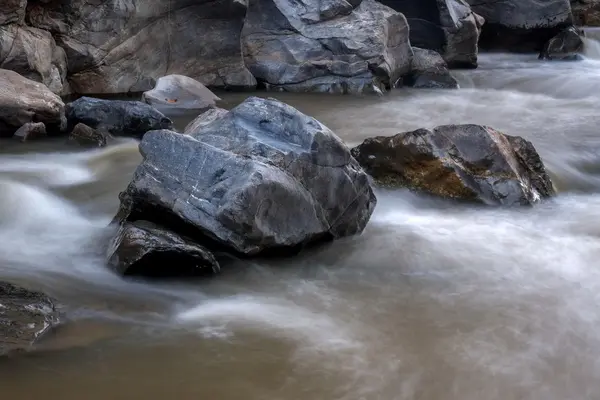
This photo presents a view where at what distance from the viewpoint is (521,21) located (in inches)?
675

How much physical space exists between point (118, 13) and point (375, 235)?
6682 mm

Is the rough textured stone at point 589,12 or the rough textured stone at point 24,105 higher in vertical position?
the rough textured stone at point 24,105

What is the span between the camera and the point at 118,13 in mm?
10555

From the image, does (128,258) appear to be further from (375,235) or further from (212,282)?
(375,235)

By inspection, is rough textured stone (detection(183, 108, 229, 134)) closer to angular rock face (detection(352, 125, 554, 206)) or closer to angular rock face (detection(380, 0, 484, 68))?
angular rock face (detection(352, 125, 554, 206))

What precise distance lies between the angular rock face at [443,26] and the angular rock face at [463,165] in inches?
334

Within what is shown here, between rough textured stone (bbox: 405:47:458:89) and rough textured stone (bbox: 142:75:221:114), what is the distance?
167 inches

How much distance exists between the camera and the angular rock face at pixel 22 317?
354cm

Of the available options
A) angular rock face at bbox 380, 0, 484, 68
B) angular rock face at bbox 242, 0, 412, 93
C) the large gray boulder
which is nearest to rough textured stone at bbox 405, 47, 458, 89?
angular rock face at bbox 242, 0, 412, 93

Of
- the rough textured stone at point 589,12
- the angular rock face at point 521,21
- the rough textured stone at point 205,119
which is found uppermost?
the rough textured stone at point 205,119

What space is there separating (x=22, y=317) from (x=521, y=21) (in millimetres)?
15740

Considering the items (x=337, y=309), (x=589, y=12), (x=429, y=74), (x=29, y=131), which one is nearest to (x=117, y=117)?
(x=29, y=131)

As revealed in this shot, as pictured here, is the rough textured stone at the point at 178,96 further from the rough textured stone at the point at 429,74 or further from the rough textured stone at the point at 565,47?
the rough textured stone at the point at 565,47

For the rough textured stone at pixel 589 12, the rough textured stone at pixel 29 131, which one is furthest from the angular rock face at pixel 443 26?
the rough textured stone at pixel 29 131
